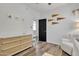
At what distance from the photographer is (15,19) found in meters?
1.43

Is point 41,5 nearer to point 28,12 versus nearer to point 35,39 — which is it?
point 28,12

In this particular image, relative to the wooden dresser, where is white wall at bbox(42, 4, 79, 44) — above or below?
above

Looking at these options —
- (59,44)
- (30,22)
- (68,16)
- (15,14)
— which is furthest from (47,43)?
(15,14)

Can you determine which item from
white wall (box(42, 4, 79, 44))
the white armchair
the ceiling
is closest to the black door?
white wall (box(42, 4, 79, 44))

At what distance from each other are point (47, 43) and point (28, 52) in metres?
0.35

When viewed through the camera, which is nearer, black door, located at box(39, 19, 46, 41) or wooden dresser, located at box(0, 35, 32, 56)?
wooden dresser, located at box(0, 35, 32, 56)

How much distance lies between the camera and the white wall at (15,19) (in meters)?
1.32

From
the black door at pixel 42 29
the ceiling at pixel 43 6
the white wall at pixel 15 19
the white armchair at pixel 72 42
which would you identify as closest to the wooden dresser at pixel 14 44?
the white wall at pixel 15 19

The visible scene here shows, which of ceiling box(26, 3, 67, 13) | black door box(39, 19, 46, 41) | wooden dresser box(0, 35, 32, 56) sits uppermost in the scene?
ceiling box(26, 3, 67, 13)

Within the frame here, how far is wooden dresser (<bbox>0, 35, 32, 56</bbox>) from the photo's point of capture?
1.32 metres

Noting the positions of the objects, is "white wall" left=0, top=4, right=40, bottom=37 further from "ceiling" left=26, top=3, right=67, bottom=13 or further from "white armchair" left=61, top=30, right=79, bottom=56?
"white armchair" left=61, top=30, right=79, bottom=56

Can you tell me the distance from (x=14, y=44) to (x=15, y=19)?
0.40m

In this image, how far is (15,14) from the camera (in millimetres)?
1406

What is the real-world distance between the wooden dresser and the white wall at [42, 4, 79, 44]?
1.23ft
